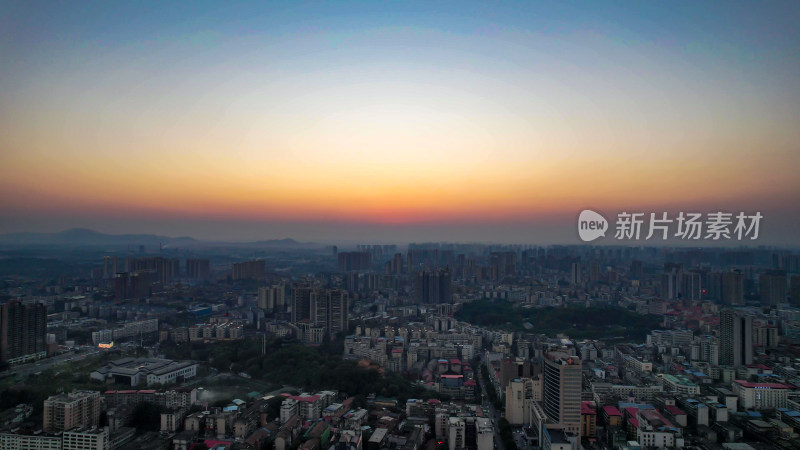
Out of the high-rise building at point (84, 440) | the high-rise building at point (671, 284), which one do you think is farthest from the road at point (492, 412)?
the high-rise building at point (671, 284)

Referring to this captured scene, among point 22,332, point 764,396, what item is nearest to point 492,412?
point 764,396

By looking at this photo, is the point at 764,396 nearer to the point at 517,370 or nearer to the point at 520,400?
the point at 517,370

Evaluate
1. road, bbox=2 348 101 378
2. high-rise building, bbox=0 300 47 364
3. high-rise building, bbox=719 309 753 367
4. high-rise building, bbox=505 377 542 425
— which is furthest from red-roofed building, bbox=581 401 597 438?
high-rise building, bbox=0 300 47 364

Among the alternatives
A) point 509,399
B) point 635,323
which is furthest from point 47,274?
point 635,323

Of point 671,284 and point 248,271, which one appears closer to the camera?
point 671,284

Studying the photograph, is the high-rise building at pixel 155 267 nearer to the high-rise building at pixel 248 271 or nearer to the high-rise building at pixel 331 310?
the high-rise building at pixel 248 271

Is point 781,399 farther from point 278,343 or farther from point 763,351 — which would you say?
point 278,343
